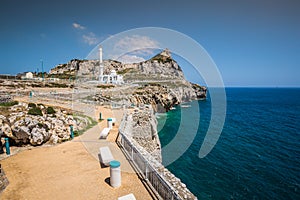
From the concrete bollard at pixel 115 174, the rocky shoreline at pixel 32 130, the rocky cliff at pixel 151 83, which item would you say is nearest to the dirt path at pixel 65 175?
the concrete bollard at pixel 115 174

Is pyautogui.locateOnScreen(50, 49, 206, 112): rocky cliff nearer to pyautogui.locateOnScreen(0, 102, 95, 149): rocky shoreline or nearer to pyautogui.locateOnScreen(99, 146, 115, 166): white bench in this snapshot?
pyautogui.locateOnScreen(0, 102, 95, 149): rocky shoreline

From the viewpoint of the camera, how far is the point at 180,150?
20953mm

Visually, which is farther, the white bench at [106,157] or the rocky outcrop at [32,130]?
the rocky outcrop at [32,130]

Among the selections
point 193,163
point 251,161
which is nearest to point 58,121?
point 193,163

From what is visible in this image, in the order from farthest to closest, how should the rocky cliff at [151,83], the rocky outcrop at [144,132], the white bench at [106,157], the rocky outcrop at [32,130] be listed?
the rocky cliff at [151,83]
the rocky outcrop at [144,132]
the rocky outcrop at [32,130]
the white bench at [106,157]

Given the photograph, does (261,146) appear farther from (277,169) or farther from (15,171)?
(15,171)

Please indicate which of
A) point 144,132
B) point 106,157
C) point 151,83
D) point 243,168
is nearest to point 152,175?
point 106,157

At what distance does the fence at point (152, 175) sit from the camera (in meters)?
4.85

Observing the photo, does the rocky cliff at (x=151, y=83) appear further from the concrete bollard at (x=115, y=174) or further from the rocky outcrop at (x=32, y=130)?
the concrete bollard at (x=115, y=174)

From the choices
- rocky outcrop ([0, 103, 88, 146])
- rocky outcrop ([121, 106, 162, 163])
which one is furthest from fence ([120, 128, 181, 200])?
rocky outcrop ([121, 106, 162, 163])

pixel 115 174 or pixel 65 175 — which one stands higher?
pixel 115 174

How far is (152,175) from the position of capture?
589 cm

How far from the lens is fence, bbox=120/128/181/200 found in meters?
4.85

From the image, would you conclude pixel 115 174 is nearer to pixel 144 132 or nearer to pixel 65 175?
pixel 65 175
